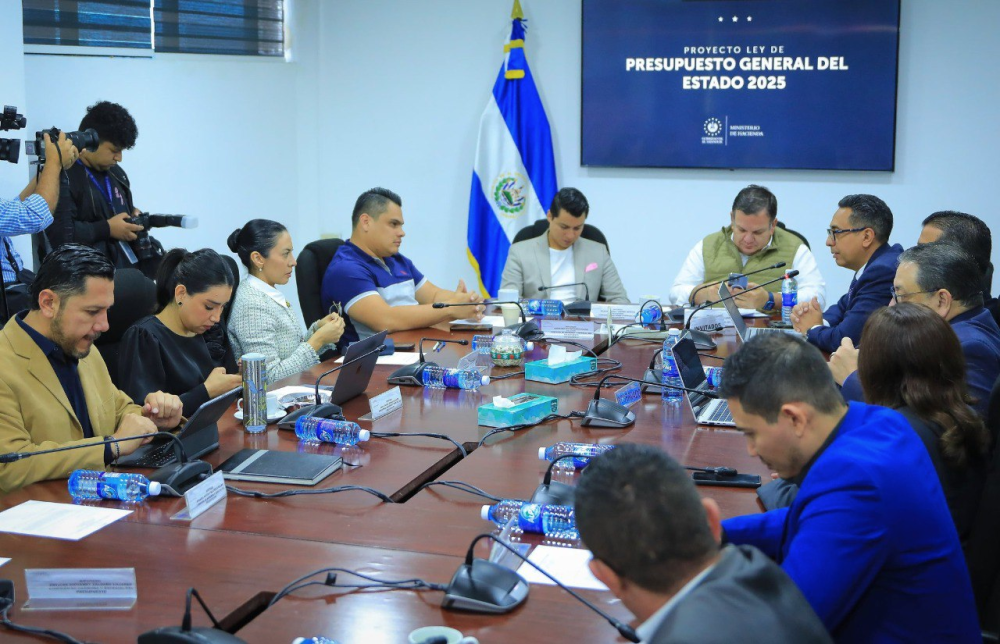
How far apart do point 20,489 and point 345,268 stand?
6.82ft

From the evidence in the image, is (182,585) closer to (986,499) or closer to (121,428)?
(121,428)

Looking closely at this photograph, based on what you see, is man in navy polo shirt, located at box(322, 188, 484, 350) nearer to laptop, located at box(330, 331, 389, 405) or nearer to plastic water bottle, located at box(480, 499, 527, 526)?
laptop, located at box(330, 331, 389, 405)

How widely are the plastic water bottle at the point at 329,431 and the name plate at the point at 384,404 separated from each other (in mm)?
179

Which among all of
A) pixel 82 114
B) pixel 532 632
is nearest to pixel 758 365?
pixel 532 632

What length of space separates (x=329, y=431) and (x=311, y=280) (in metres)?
1.80

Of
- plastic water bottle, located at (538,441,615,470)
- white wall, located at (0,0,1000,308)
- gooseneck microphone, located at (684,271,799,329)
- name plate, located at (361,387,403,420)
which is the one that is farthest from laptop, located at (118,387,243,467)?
white wall, located at (0,0,1000,308)

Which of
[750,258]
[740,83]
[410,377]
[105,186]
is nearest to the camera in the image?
[410,377]

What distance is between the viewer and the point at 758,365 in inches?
64.4

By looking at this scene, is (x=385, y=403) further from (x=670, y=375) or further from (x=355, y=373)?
(x=670, y=375)

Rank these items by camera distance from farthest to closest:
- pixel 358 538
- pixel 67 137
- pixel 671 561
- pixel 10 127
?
pixel 67 137 → pixel 10 127 → pixel 358 538 → pixel 671 561

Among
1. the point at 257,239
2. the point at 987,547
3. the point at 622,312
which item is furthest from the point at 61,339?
the point at 622,312

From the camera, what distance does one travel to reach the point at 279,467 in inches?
88.0

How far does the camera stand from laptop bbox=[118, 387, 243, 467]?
2279 millimetres

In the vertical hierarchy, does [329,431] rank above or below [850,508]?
below
